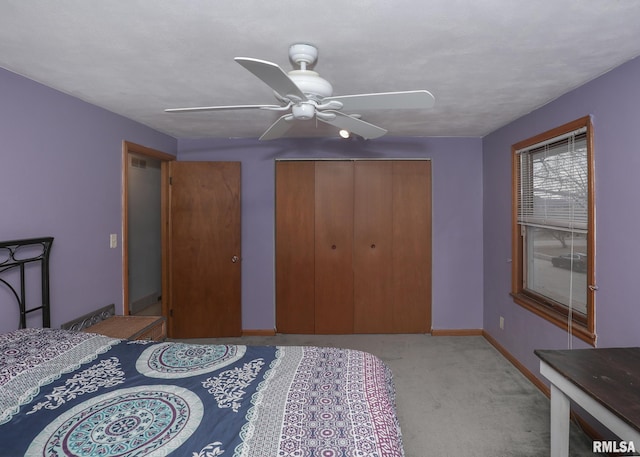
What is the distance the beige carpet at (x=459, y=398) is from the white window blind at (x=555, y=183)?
136 cm

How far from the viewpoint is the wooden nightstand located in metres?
2.42

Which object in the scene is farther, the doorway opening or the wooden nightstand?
the doorway opening

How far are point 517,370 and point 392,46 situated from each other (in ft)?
9.72

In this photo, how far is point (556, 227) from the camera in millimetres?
2613

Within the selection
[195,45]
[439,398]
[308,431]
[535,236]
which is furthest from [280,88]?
[535,236]

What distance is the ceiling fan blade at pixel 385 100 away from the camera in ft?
4.83

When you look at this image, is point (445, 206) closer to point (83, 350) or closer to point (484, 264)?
point (484, 264)

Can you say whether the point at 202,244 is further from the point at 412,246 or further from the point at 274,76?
the point at 274,76

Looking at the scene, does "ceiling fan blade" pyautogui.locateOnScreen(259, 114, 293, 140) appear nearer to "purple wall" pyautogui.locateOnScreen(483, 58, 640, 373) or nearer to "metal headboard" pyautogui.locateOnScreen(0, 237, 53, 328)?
"metal headboard" pyautogui.locateOnScreen(0, 237, 53, 328)

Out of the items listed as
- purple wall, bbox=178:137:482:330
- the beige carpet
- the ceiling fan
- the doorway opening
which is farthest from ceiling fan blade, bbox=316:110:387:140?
the doorway opening

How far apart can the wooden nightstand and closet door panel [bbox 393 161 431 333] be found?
2513 millimetres

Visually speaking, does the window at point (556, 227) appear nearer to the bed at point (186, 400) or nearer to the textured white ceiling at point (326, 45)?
the textured white ceiling at point (326, 45)

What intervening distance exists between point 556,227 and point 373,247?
5.86 ft

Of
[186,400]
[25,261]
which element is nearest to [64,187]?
[25,261]
